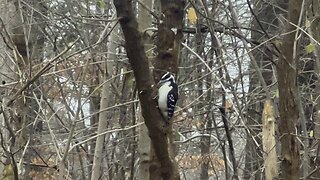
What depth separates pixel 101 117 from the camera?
632cm

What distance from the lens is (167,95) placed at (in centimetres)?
366

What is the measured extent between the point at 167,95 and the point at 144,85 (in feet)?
1.49

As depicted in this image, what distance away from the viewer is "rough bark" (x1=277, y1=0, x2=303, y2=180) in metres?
4.07

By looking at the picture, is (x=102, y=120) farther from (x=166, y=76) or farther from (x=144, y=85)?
(x=144, y=85)

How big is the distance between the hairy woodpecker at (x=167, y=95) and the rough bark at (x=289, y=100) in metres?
0.74

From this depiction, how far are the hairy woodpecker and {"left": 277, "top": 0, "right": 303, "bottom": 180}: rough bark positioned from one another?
744 mm

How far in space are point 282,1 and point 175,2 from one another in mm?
5739

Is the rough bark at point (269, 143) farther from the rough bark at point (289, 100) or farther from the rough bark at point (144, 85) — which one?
the rough bark at point (144, 85)

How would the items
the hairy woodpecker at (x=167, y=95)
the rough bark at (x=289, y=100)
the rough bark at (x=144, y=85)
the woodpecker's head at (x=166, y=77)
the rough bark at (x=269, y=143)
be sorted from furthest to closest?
the rough bark at (x=269, y=143), the rough bark at (x=289, y=100), the woodpecker's head at (x=166, y=77), the hairy woodpecker at (x=167, y=95), the rough bark at (x=144, y=85)

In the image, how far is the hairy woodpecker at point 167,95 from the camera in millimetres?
3596

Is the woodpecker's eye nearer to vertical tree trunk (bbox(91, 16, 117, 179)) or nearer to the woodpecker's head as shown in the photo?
the woodpecker's head

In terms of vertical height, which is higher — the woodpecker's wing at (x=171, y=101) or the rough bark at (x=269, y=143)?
the woodpecker's wing at (x=171, y=101)

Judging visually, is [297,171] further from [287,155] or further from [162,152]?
[162,152]

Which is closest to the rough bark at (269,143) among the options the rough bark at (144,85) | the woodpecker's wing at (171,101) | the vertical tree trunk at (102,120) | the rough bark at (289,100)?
the rough bark at (289,100)
